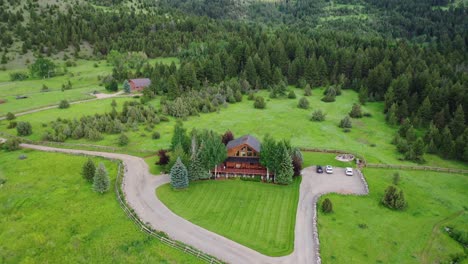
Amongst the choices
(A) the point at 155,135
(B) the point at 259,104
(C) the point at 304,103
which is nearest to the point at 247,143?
(A) the point at 155,135

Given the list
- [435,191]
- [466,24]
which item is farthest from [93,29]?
[466,24]

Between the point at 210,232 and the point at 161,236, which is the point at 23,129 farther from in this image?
the point at 210,232

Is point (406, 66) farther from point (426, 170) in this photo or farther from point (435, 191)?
point (435, 191)

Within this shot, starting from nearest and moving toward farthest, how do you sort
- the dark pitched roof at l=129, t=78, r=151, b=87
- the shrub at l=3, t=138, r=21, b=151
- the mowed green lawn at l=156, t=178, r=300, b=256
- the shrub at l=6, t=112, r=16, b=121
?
the mowed green lawn at l=156, t=178, r=300, b=256
the shrub at l=3, t=138, r=21, b=151
the shrub at l=6, t=112, r=16, b=121
the dark pitched roof at l=129, t=78, r=151, b=87

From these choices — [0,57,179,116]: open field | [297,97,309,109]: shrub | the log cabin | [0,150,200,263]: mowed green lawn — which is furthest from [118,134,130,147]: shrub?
[297,97,309,109]: shrub

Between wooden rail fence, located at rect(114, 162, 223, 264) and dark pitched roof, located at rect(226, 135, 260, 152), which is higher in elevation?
dark pitched roof, located at rect(226, 135, 260, 152)

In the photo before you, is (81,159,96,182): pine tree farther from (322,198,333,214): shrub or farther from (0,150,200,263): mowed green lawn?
(322,198,333,214): shrub

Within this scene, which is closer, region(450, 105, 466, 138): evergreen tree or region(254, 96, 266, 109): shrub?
region(450, 105, 466, 138): evergreen tree
